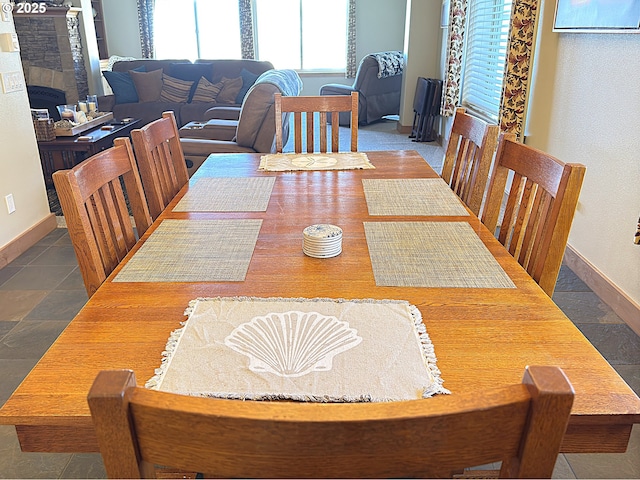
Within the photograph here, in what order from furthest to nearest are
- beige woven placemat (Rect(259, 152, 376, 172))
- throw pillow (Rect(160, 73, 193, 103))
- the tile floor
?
throw pillow (Rect(160, 73, 193, 103)) < beige woven placemat (Rect(259, 152, 376, 172)) < the tile floor

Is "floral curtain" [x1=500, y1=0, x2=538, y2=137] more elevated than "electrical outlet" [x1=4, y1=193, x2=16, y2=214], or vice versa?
"floral curtain" [x1=500, y1=0, x2=538, y2=137]

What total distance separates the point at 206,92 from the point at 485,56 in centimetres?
370

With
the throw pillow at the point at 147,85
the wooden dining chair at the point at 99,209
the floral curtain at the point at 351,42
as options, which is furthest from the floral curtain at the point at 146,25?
the wooden dining chair at the point at 99,209

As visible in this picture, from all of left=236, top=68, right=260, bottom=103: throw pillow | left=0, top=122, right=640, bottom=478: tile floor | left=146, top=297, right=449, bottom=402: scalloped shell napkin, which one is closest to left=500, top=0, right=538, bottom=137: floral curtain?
left=0, top=122, right=640, bottom=478: tile floor

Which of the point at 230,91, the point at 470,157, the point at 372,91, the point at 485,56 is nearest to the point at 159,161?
the point at 470,157

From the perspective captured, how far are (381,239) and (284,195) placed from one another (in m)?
0.54

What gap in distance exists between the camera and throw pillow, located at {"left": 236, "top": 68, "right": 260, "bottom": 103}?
6.96 m

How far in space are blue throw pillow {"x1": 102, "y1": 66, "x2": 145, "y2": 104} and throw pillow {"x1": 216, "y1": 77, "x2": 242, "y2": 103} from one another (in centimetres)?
114

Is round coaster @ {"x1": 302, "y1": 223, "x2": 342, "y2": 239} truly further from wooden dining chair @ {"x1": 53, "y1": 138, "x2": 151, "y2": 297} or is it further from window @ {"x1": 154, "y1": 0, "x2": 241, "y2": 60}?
window @ {"x1": 154, "y1": 0, "x2": 241, "y2": 60}

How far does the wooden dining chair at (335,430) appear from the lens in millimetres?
511

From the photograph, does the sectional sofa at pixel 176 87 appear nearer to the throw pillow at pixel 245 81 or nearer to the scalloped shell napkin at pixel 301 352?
the throw pillow at pixel 245 81

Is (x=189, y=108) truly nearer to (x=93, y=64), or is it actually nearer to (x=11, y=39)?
(x=93, y=64)

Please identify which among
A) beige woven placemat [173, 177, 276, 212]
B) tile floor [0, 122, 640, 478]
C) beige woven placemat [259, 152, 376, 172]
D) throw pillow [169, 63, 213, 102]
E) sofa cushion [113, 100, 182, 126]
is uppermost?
throw pillow [169, 63, 213, 102]

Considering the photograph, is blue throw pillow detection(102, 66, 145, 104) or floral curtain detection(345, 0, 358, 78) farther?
floral curtain detection(345, 0, 358, 78)
